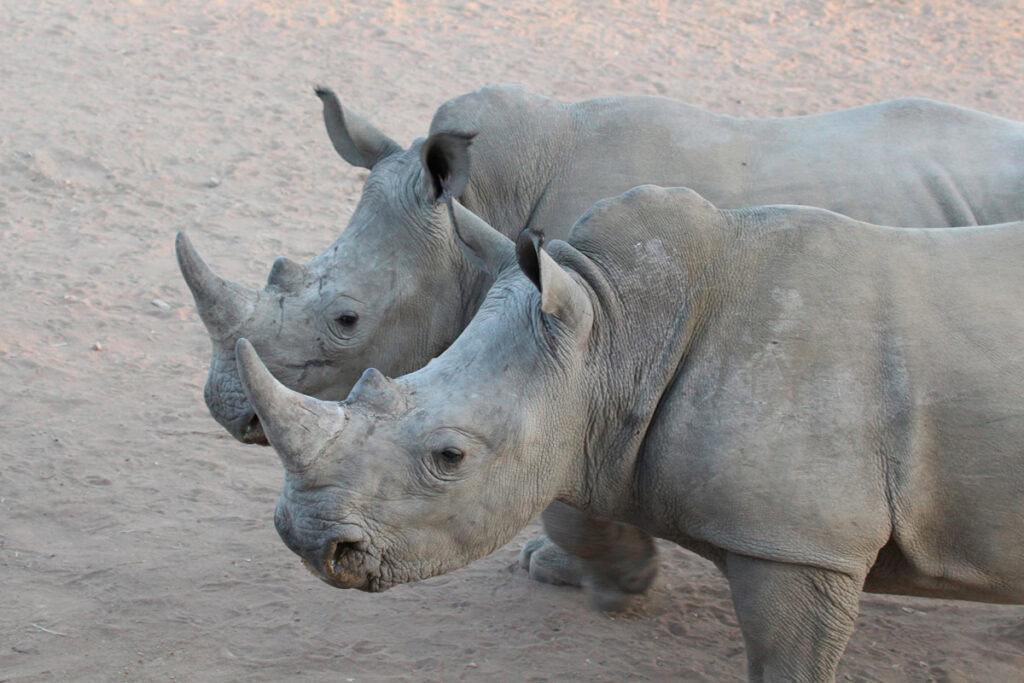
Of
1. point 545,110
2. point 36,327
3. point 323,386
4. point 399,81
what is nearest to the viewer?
point 323,386

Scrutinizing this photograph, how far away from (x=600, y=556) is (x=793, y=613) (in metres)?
1.61

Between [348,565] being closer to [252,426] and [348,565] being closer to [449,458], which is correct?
[449,458]

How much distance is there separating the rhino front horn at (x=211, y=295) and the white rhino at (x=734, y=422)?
1.45m

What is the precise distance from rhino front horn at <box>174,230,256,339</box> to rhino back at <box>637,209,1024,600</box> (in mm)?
1871

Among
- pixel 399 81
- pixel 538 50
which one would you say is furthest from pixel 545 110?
pixel 538 50

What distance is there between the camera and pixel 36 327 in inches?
289

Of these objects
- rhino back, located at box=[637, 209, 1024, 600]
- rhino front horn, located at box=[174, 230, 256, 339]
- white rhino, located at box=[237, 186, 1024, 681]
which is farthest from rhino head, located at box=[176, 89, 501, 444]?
rhino back, located at box=[637, 209, 1024, 600]

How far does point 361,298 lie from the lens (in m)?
4.90

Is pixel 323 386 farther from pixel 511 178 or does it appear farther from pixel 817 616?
pixel 817 616

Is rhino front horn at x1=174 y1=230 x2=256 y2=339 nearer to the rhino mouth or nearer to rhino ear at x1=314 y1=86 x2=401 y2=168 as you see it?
rhino ear at x1=314 y1=86 x2=401 y2=168

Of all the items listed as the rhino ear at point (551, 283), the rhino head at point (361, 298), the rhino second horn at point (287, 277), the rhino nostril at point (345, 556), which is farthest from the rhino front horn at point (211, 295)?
the rhino ear at point (551, 283)

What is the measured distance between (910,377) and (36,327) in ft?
17.4

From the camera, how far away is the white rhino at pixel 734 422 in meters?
3.46

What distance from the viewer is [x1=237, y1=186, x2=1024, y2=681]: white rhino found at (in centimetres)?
346
